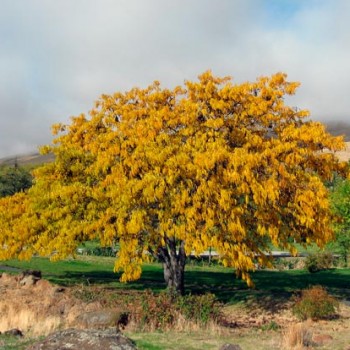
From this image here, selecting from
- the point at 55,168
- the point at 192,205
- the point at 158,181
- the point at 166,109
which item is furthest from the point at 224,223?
the point at 55,168

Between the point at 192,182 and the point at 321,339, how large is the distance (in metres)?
8.14

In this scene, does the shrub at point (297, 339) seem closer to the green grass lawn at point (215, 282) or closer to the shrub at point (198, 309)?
the shrub at point (198, 309)

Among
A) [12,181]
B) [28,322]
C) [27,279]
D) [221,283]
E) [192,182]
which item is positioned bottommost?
[28,322]

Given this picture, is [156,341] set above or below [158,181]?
below

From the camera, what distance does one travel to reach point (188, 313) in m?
20.4

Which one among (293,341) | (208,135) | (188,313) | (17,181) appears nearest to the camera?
(293,341)

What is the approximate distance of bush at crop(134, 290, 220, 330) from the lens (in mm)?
19778

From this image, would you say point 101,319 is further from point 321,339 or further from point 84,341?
point 321,339

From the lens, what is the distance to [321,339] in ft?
58.0

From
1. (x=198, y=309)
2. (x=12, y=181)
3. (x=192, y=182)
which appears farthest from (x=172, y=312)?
(x=12, y=181)

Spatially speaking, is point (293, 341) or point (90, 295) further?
point (90, 295)

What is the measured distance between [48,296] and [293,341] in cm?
1404

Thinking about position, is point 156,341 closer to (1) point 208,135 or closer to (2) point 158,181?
(2) point 158,181

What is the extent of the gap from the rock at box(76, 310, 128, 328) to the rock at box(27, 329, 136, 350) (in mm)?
6675
